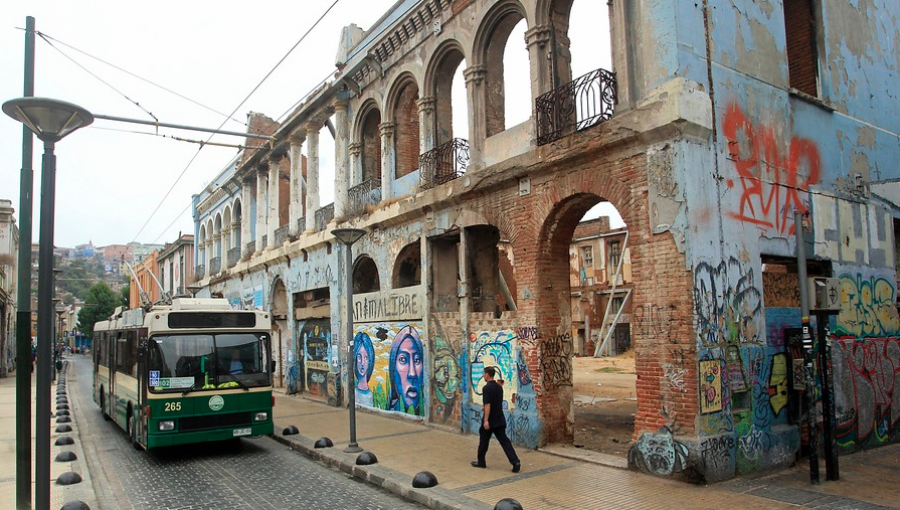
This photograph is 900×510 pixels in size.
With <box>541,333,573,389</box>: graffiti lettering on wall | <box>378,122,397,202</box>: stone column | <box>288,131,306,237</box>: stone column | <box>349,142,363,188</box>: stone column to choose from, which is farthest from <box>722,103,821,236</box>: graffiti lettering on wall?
<box>288,131,306,237</box>: stone column

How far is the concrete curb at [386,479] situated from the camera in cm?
779

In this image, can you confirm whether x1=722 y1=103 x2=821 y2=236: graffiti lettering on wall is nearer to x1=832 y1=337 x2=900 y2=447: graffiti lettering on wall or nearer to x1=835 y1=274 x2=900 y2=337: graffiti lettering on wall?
x1=835 y1=274 x2=900 y2=337: graffiti lettering on wall

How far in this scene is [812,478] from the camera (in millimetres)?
Result: 8484

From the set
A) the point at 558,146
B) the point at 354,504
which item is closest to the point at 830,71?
the point at 558,146

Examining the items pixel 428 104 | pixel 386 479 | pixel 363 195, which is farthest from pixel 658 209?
pixel 363 195

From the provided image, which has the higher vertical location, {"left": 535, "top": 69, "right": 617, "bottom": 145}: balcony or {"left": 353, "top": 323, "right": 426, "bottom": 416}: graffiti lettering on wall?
{"left": 535, "top": 69, "right": 617, "bottom": 145}: balcony

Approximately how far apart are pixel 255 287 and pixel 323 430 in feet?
42.7

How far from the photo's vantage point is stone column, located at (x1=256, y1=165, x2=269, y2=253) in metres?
25.1

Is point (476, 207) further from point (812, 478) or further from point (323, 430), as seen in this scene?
point (812, 478)

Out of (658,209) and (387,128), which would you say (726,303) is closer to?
(658,209)

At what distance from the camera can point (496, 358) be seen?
12.1m

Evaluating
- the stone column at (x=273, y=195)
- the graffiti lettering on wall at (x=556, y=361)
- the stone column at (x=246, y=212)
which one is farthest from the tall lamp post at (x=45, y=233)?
the stone column at (x=246, y=212)

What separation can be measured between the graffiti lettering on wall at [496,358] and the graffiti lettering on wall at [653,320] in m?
2.90

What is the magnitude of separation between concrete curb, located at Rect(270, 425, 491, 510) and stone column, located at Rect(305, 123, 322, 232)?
30.0 feet
